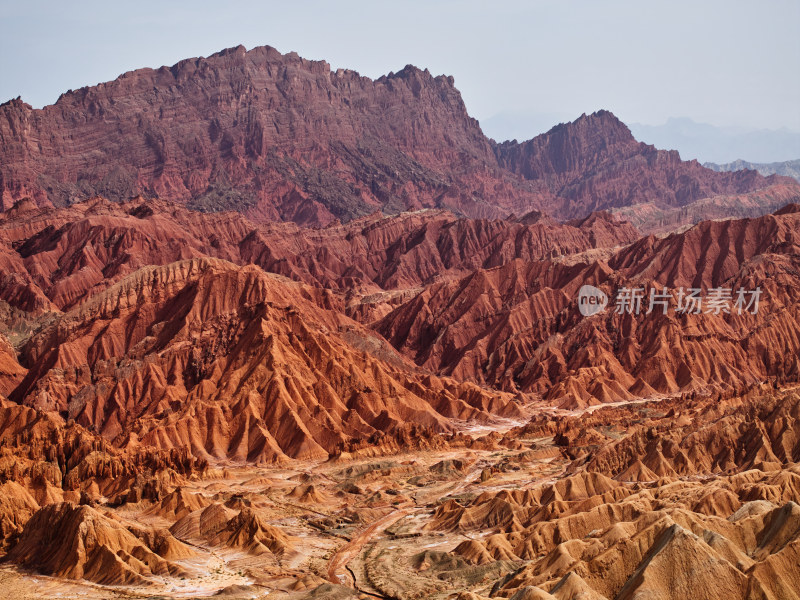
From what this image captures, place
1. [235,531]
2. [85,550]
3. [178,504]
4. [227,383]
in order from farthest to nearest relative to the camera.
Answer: [227,383], [178,504], [235,531], [85,550]

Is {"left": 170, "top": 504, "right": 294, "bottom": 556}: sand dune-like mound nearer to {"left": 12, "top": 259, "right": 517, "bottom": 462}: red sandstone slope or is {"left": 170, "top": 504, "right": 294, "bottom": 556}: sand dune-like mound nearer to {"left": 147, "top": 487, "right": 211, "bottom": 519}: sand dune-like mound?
{"left": 147, "top": 487, "right": 211, "bottom": 519}: sand dune-like mound

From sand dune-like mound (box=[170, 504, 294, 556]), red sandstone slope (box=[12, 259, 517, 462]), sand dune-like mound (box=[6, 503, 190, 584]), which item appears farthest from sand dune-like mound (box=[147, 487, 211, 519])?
red sandstone slope (box=[12, 259, 517, 462])

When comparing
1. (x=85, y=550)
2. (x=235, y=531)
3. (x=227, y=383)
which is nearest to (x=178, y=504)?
(x=235, y=531)

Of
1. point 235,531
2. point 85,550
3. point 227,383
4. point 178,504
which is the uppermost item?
point 227,383

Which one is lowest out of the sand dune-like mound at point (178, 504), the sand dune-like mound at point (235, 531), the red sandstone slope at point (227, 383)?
the sand dune-like mound at point (235, 531)

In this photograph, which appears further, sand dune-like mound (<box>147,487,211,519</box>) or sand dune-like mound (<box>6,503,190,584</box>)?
sand dune-like mound (<box>147,487,211,519</box>)

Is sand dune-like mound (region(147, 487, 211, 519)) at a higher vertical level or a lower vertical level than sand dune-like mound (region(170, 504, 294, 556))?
higher

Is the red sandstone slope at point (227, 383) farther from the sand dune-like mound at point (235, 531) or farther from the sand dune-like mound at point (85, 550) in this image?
the sand dune-like mound at point (85, 550)

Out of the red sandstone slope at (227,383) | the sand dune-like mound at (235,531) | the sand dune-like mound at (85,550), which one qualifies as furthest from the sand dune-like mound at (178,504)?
the red sandstone slope at (227,383)

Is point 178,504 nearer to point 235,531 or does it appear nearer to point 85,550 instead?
point 235,531

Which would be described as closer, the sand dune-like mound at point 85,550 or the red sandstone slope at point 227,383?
the sand dune-like mound at point 85,550
